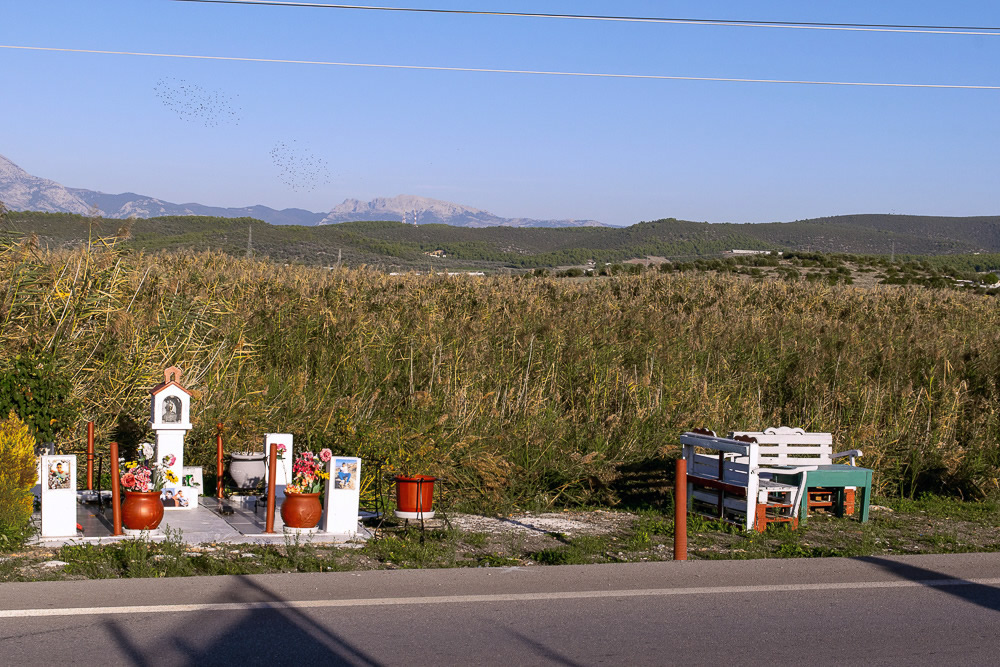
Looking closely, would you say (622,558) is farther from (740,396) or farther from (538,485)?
(740,396)

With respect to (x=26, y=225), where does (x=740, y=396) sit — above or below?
below

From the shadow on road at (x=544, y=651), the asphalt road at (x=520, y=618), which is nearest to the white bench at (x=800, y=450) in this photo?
the asphalt road at (x=520, y=618)

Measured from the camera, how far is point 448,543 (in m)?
9.20

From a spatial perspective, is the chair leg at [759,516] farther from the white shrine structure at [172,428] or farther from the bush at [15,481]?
the bush at [15,481]

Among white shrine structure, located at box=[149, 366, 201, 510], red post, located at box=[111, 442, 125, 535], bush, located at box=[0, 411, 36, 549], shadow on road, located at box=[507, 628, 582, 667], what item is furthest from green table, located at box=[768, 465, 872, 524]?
bush, located at box=[0, 411, 36, 549]

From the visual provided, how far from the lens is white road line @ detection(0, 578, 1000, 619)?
21.6ft

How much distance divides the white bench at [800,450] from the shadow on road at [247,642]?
6414 mm

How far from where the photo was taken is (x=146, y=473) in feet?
29.8

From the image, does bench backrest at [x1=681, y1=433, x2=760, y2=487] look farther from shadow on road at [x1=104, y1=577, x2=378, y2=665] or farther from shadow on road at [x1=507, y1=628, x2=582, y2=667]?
shadow on road at [x1=104, y1=577, x2=378, y2=665]

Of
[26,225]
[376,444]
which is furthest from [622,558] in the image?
[26,225]

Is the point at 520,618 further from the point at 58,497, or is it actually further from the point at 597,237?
the point at 597,237

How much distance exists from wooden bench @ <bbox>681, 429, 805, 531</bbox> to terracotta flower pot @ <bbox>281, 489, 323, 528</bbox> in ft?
14.0

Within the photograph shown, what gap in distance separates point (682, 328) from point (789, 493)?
8899mm

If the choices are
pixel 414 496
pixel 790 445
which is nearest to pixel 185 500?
pixel 414 496
